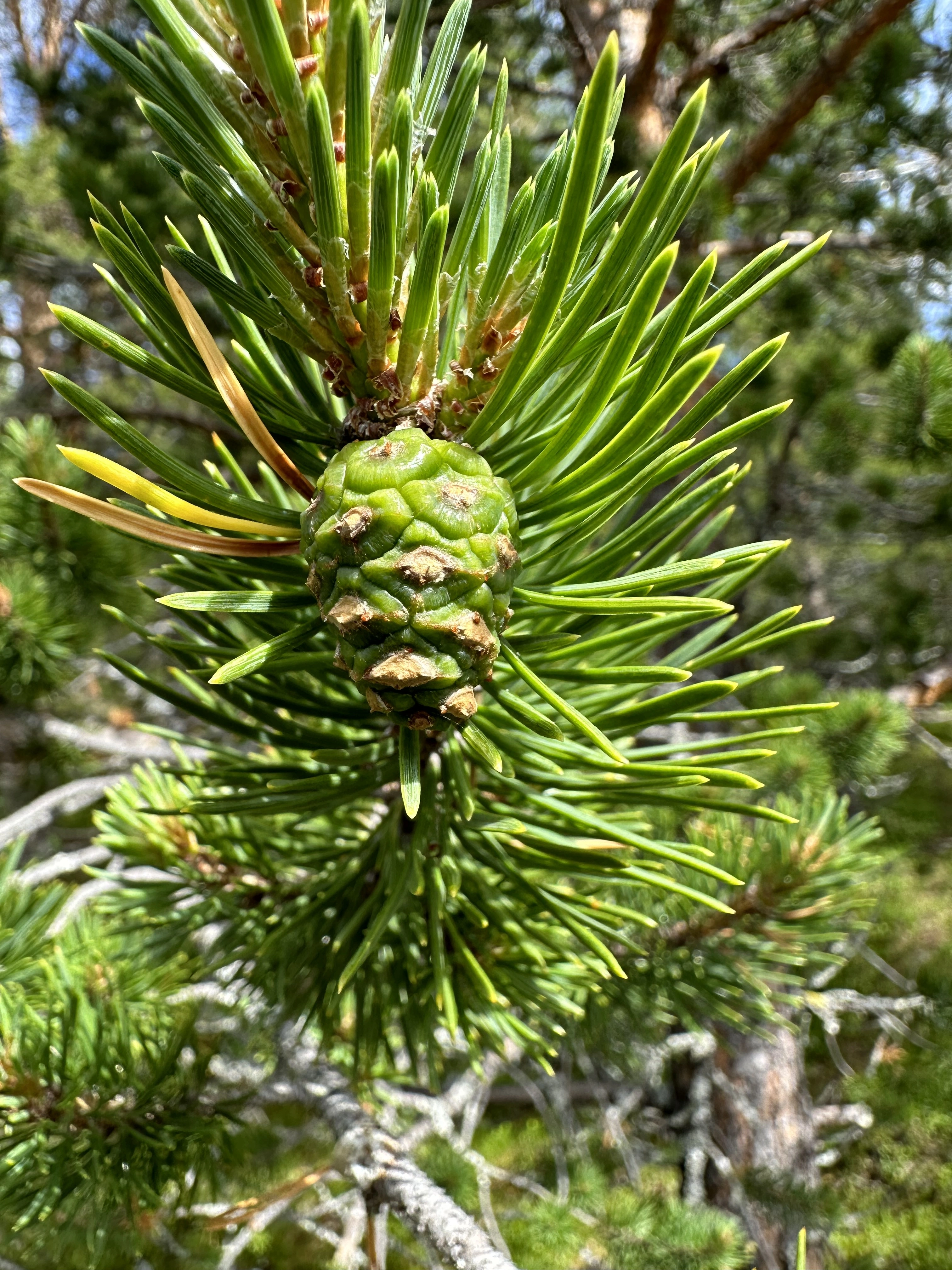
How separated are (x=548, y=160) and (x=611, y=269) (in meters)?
0.12

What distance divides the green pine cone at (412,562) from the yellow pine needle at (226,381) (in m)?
0.04

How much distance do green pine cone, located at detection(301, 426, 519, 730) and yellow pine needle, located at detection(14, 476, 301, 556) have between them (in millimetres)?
51

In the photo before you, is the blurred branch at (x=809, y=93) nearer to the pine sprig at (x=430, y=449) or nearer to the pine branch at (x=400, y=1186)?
the pine sprig at (x=430, y=449)

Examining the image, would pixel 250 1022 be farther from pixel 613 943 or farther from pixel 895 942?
pixel 895 942

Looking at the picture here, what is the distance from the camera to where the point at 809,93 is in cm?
123

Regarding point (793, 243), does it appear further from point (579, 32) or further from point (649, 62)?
point (579, 32)

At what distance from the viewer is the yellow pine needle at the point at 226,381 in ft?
0.96

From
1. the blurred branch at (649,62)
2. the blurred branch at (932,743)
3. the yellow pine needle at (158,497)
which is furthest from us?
the blurred branch at (932,743)

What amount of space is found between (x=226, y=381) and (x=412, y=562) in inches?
4.5

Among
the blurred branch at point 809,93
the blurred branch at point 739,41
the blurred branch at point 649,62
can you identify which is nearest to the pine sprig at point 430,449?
the blurred branch at point 649,62

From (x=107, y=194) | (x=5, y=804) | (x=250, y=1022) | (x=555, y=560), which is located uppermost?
(x=107, y=194)

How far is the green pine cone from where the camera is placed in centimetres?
28

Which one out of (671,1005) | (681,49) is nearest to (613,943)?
(671,1005)

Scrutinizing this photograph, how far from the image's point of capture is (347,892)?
496 mm
